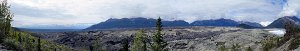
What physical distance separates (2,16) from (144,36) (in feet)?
159

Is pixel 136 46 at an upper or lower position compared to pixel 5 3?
lower

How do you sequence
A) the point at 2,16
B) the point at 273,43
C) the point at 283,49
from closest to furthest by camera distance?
1. the point at 283,49
2. the point at 273,43
3. the point at 2,16

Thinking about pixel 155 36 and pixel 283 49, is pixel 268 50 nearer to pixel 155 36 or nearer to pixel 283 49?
pixel 283 49

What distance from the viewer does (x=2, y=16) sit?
511 feet

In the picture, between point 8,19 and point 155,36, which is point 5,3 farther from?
point 155,36

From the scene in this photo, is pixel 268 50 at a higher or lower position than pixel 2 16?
lower

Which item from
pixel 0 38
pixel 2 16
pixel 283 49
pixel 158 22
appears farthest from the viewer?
pixel 2 16

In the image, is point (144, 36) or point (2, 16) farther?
point (2, 16)

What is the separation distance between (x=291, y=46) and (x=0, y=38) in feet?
195

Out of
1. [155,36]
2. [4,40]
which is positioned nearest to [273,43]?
[155,36]

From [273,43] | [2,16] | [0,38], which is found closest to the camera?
[0,38]

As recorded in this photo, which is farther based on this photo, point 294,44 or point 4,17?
point 4,17

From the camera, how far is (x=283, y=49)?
11150 centimetres

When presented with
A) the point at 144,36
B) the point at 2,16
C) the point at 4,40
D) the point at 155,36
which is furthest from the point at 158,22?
the point at 2,16
